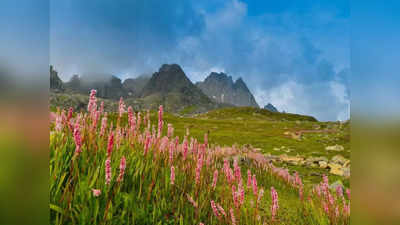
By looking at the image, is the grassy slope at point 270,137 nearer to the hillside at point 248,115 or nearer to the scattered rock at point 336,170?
the scattered rock at point 336,170

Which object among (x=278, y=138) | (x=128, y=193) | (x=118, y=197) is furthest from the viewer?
(x=278, y=138)

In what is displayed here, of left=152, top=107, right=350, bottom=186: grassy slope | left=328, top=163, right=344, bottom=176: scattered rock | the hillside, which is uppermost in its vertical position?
the hillside

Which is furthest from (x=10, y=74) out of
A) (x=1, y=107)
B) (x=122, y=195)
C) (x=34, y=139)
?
(x=122, y=195)

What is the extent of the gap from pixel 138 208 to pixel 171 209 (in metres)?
0.46

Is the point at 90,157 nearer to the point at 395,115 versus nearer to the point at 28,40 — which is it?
the point at 28,40

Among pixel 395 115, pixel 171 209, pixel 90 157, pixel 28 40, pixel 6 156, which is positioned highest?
pixel 28 40

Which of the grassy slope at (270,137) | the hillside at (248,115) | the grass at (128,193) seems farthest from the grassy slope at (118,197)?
the hillside at (248,115)

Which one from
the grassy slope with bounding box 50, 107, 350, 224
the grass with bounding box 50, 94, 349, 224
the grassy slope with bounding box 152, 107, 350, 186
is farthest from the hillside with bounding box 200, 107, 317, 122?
the grassy slope with bounding box 50, 107, 350, 224

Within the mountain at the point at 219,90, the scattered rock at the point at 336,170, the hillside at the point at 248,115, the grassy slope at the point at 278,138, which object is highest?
the mountain at the point at 219,90

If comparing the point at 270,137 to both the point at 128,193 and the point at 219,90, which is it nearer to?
the point at 128,193

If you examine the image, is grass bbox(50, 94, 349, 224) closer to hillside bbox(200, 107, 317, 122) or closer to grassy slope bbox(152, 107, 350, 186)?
grassy slope bbox(152, 107, 350, 186)

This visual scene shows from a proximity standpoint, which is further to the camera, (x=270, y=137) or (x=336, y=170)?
(x=270, y=137)

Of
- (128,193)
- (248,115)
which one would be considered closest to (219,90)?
(128,193)

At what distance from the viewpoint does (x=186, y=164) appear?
3.51 m
